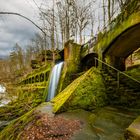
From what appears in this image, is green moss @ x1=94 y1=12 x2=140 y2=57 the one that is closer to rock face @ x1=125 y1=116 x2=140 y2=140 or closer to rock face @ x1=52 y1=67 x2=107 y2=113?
rock face @ x1=52 y1=67 x2=107 y2=113

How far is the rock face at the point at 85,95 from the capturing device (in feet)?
36.5

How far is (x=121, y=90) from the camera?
13.2m

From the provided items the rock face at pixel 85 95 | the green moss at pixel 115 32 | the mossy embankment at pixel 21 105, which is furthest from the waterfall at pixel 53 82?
the rock face at pixel 85 95

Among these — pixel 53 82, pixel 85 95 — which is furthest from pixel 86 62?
pixel 85 95

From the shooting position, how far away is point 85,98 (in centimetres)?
1192

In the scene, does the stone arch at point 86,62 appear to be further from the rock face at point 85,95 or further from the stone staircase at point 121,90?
the rock face at point 85,95

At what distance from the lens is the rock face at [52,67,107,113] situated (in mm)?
11133

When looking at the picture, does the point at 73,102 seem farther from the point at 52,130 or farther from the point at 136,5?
the point at 136,5

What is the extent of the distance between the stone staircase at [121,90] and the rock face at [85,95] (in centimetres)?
53

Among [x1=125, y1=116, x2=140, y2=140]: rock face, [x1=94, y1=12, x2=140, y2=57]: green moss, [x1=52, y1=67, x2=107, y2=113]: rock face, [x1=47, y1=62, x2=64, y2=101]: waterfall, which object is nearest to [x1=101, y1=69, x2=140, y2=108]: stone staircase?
[x1=52, y1=67, x2=107, y2=113]: rock face

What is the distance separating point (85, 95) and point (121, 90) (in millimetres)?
2646

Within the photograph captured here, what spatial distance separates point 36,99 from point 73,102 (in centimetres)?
791

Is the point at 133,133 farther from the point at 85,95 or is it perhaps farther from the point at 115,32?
the point at 115,32

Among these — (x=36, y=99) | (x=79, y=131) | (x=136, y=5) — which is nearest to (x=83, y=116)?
(x=79, y=131)
